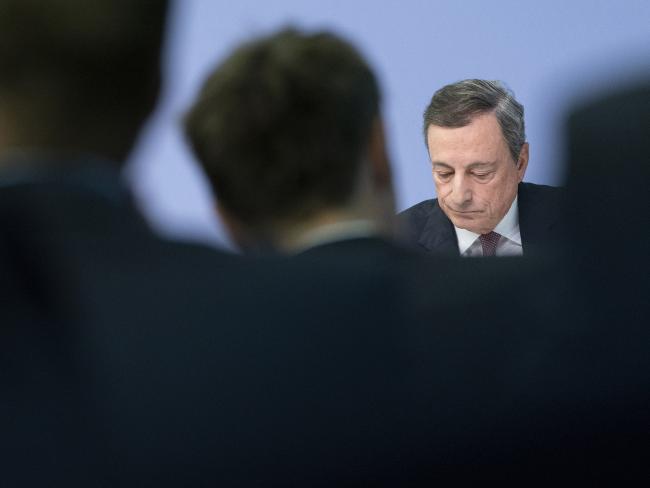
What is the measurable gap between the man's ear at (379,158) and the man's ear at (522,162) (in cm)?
315

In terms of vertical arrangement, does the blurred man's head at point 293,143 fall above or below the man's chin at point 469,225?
below

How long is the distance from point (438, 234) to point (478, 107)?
0.57 meters

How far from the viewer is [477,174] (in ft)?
13.2

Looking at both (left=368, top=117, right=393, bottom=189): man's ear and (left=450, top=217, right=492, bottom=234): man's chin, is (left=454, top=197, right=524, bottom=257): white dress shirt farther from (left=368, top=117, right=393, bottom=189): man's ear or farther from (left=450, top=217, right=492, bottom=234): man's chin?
(left=368, top=117, right=393, bottom=189): man's ear

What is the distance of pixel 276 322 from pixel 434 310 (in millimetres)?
102

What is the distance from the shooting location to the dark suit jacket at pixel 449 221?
3703mm

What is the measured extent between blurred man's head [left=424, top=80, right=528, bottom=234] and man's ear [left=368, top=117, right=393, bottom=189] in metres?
2.89

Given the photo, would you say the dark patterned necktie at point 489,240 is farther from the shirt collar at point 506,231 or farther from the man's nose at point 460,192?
the man's nose at point 460,192

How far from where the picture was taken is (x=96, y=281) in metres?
0.63

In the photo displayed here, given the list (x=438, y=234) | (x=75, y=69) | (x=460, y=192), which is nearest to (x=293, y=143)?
(x=75, y=69)

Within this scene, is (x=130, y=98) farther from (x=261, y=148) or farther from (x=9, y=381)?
(x=261, y=148)

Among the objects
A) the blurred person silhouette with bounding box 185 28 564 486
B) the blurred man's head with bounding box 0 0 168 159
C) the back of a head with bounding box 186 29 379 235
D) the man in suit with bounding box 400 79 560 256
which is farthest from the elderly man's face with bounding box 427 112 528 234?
the blurred man's head with bounding box 0 0 168 159

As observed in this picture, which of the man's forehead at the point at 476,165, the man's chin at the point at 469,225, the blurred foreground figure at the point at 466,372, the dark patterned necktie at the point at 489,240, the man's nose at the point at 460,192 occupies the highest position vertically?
the man's forehead at the point at 476,165

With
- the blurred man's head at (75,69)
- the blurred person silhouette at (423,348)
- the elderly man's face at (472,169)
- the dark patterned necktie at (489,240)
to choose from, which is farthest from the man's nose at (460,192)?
the blurred man's head at (75,69)
